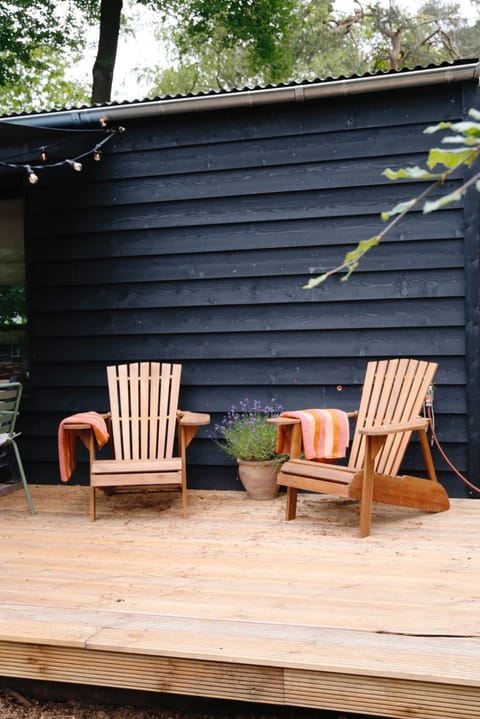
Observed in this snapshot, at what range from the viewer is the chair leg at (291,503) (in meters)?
4.04

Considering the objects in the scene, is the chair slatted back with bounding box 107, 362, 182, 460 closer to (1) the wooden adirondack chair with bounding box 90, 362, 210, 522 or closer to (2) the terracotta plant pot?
(1) the wooden adirondack chair with bounding box 90, 362, 210, 522

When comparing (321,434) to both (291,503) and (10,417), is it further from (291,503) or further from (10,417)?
(10,417)

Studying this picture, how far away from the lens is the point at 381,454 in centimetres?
414

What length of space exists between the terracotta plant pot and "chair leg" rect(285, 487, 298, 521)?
0.48 m

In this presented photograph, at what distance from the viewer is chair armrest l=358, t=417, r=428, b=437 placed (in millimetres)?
3617

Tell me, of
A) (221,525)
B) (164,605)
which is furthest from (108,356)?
(164,605)

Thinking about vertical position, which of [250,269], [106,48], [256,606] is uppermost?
[106,48]

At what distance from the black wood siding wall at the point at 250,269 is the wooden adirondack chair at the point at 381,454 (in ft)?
1.19

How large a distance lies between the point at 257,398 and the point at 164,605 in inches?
88.5

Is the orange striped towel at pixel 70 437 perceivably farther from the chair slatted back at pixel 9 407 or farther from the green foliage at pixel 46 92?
the green foliage at pixel 46 92

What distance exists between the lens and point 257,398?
4816mm

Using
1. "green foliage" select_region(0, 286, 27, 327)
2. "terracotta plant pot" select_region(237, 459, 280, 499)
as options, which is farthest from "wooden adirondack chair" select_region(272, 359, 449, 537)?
"green foliage" select_region(0, 286, 27, 327)

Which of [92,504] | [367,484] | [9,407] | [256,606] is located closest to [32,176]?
[9,407]

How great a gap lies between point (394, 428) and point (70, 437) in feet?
6.01
